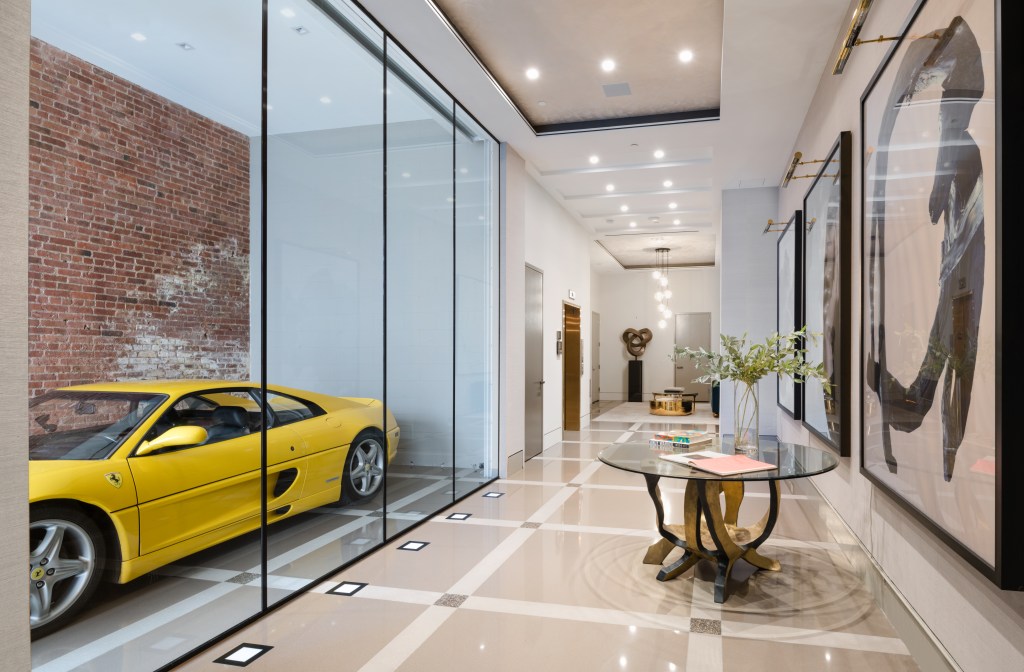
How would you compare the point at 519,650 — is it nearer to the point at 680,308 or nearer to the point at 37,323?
the point at 37,323

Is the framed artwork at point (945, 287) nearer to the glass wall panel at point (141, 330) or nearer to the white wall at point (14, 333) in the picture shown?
the white wall at point (14, 333)

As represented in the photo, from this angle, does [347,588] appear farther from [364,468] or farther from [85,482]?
[85,482]

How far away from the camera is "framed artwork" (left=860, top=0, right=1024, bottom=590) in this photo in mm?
1657

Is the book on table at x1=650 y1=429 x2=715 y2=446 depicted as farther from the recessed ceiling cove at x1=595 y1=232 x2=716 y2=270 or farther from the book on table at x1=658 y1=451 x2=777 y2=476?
the recessed ceiling cove at x1=595 y1=232 x2=716 y2=270

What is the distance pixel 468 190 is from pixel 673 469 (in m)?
3.59

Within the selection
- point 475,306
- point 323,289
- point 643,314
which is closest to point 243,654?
point 323,289

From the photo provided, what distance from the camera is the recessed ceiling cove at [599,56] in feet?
13.9

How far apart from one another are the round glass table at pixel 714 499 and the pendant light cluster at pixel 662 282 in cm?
1006

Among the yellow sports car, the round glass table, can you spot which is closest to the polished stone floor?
the round glass table

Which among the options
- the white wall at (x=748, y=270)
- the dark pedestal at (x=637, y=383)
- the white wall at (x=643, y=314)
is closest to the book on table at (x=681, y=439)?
the white wall at (x=748, y=270)

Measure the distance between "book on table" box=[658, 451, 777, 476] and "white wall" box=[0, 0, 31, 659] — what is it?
274 centimetres

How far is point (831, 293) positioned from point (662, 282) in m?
9.75

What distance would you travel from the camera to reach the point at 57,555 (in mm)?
2119

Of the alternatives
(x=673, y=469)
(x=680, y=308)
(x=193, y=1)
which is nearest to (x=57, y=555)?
(x=193, y=1)
